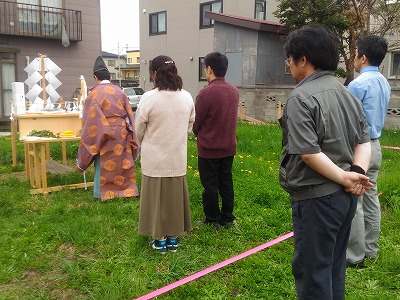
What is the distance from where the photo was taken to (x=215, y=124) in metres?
3.89

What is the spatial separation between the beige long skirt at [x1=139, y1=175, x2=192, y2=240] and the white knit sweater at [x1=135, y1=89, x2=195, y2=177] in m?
0.08

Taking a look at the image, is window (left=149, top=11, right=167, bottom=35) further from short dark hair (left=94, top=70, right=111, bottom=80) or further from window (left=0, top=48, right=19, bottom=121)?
short dark hair (left=94, top=70, right=111, bottom=80)

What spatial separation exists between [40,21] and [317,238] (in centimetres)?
1499

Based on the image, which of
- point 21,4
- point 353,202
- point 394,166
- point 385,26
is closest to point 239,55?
point 385,26

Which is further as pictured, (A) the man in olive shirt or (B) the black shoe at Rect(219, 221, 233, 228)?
(B) the black shoe at Rect(219, 221, 233, 228)

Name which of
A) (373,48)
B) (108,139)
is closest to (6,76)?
(108,139)

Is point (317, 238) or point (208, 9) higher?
point (208, 9)

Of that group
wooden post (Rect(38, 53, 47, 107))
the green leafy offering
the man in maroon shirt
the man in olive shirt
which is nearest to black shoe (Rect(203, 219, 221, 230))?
the man in maroon shirt

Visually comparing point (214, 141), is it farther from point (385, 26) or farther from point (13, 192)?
point (385, 26)

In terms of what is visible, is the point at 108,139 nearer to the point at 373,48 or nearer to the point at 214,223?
the point at 214,223

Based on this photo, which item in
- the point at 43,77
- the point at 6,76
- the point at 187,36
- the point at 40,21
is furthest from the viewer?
the point at 187,36

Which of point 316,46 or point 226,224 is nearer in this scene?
point 316,46

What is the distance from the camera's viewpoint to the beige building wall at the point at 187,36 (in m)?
20.0

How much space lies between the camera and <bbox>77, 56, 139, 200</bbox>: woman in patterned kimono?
4941 millimetres
